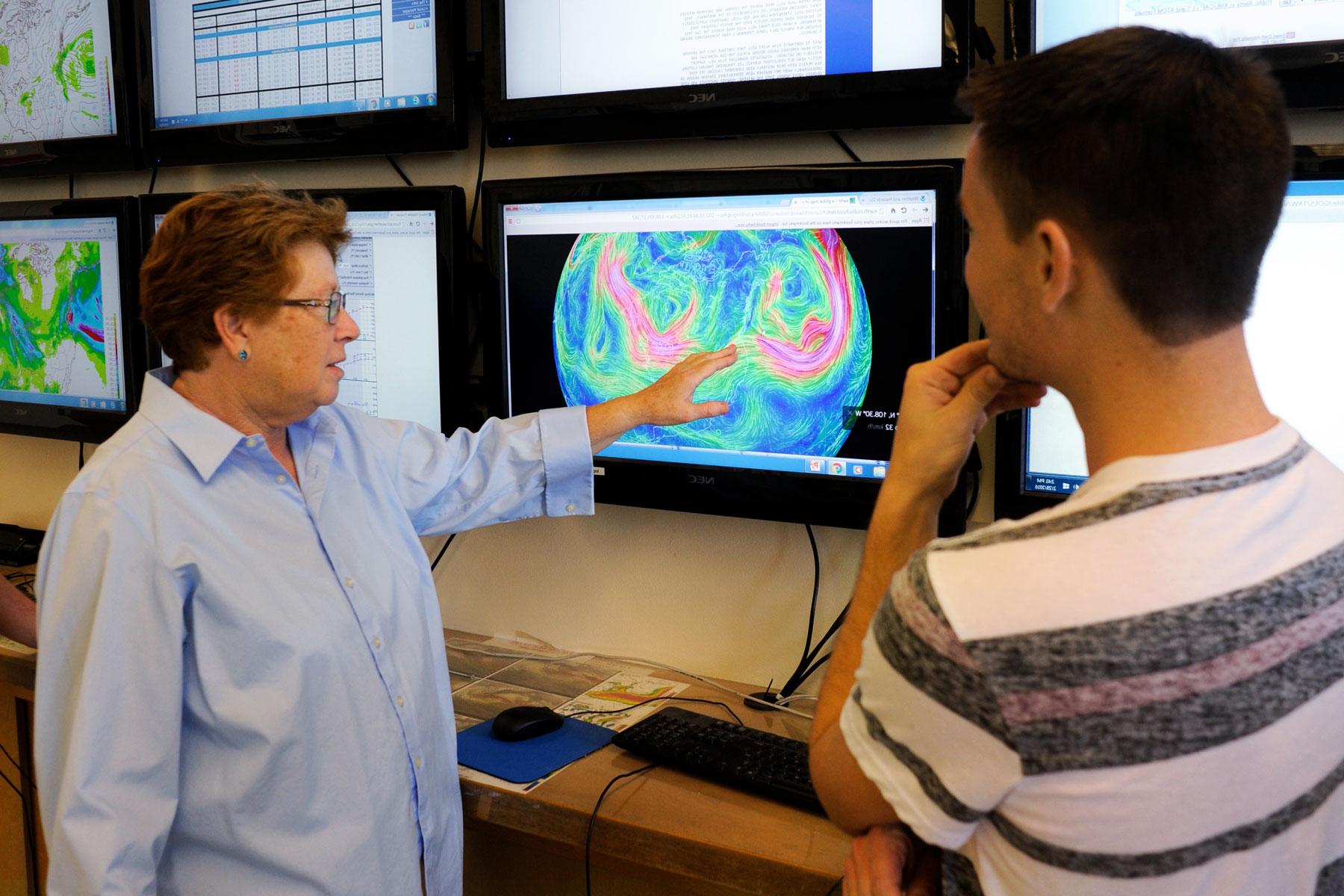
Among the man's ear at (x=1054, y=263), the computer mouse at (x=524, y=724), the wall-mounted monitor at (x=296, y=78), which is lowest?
the computer mouse at (x=524, y=724)

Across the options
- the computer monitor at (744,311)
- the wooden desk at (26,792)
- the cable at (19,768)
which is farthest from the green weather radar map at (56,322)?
the computer monitor at (744,311)

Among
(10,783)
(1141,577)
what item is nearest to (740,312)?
(1141,577)

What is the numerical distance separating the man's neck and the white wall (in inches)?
37.4

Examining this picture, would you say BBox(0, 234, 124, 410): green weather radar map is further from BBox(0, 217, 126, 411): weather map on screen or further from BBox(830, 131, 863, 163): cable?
BBox(830, 131, 863, 163): cable

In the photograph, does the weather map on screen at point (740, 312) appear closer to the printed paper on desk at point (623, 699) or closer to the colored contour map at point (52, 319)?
the printed paper on desk at point (623, 699)

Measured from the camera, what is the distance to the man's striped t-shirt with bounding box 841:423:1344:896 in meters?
0.69

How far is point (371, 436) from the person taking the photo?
1.69m

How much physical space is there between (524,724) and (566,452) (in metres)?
0.42

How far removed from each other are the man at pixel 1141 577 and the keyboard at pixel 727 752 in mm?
Result: 693

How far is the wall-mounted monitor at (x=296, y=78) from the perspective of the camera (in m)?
2.04

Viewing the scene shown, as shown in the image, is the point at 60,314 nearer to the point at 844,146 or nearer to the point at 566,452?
the point at 566,452

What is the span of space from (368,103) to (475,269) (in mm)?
380

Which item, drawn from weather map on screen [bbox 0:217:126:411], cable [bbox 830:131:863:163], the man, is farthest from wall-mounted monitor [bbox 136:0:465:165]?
the man

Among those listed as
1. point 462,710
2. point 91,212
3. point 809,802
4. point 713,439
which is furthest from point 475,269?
point 809,802
